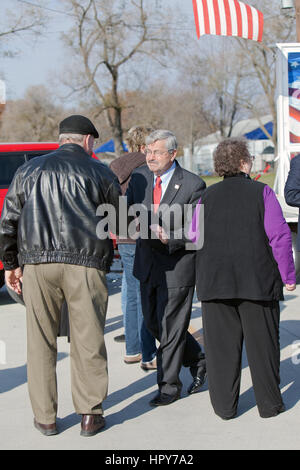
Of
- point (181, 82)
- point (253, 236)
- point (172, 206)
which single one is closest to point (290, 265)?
point (253, 236)

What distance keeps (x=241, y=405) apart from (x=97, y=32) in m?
32.9

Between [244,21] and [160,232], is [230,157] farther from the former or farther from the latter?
[244,21]

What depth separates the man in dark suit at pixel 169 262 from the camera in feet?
14.6

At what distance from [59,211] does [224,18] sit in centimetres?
829

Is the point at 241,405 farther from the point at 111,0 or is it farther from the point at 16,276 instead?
the point at 111,0

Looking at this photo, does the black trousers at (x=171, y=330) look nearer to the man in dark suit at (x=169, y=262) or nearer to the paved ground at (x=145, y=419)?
the man in dark suit at (x=169, y=262)

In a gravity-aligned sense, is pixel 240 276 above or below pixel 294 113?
below

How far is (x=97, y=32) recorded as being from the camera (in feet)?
114

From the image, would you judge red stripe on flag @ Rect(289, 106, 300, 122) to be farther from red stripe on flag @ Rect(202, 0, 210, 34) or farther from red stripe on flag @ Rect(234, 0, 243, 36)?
red stripe on flag @ Rect(202, 0, 210, 34)

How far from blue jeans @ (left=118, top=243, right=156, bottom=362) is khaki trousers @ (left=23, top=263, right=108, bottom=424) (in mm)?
1455

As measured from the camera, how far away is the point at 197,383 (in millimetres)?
4707

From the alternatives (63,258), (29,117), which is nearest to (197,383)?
(63,258)

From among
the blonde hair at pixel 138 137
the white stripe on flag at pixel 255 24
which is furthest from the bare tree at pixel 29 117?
the blonde hair at pixel 138 137

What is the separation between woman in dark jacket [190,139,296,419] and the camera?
13.0 feet
